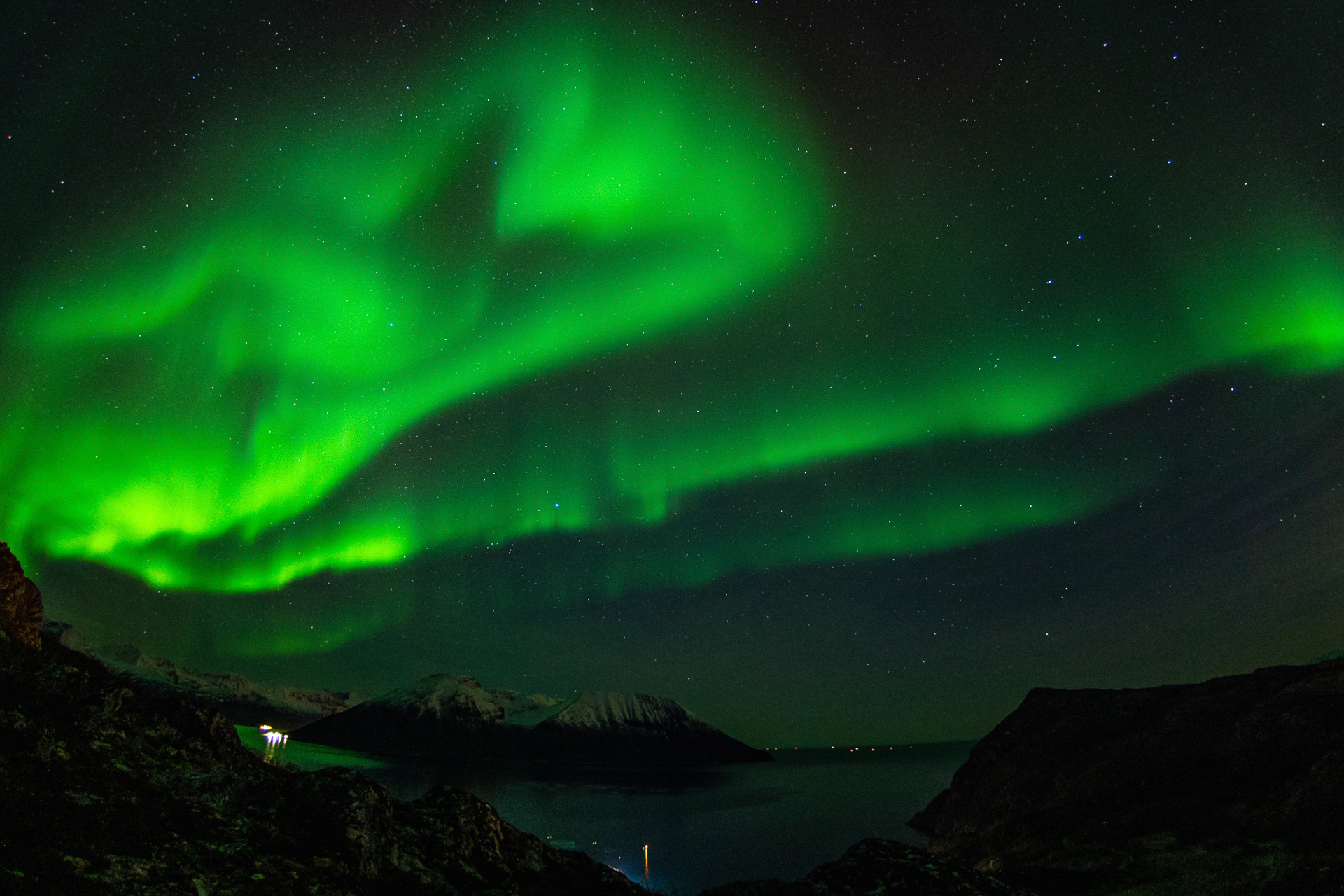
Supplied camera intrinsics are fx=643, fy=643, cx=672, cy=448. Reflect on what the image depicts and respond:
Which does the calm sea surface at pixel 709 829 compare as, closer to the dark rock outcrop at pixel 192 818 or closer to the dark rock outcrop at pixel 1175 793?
the dark rock outcrop at pixel 1175 793

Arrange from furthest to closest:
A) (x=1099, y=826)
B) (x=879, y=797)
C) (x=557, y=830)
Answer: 1. (x=879, y=797)
2. (x=557, y=830)
3. (x=1099, y=826)

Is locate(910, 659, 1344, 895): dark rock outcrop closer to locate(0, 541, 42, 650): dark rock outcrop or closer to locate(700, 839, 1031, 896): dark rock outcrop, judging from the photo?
locate(700, 839, 1031, 896): dark rock outcrop

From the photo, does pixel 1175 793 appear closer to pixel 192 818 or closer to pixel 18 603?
pixel 192 818

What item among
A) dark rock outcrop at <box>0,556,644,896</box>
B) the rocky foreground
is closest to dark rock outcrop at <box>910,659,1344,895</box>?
the rocky foreground

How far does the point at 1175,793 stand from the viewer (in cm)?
4641

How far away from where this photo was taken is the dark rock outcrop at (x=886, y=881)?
11.9 metres

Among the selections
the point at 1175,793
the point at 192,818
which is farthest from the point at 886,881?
the point at 1175,793

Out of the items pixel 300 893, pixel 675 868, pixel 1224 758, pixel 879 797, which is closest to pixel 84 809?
pixel 300 893

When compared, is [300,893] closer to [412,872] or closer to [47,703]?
[412,872]

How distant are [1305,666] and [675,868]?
2920 inches

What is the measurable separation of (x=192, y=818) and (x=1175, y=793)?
5991cm

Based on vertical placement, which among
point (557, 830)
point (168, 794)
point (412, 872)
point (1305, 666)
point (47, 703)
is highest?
point (47, 703)

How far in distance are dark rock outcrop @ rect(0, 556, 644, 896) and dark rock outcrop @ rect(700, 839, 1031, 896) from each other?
3443 millimetres

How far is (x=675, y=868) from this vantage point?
289ft
